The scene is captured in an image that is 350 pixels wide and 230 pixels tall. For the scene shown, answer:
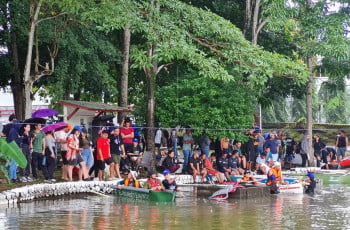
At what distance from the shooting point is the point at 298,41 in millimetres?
39031

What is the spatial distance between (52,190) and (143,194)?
297cm

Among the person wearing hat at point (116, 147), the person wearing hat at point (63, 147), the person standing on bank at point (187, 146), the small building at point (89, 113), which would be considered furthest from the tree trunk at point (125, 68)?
the person wearing hat at point (63, 147)

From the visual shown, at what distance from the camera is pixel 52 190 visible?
24.9 m

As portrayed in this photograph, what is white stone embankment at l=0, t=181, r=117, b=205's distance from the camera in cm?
2267

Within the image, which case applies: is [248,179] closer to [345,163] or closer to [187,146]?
[187,146]

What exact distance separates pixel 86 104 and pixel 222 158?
20.6 feet

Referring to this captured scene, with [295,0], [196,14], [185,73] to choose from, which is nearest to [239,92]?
[185,73]

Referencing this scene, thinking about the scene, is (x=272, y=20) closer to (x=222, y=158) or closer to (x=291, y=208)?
(x=222, y=158)

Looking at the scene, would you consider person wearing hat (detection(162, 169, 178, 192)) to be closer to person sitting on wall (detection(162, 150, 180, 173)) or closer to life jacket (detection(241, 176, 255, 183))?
life jacket (detection(241, 176, 255, 183))

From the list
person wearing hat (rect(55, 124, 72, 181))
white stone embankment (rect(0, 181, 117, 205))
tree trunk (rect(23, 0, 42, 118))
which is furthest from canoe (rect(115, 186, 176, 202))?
tree trunk (rect(23, 0, 42, 118))

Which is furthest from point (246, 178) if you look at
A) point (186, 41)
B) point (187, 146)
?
point (186, 41)

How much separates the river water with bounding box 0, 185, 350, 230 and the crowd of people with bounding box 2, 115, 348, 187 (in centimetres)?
156

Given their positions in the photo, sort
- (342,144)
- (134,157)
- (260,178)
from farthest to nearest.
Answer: (342,144) < (260,178) < (134,157)

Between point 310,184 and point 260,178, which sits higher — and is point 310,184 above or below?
below
